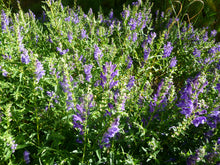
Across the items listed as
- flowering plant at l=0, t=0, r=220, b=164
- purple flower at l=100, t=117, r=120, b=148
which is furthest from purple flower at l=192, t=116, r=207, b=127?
purple flower at l=100, t=117, r=120, b=148

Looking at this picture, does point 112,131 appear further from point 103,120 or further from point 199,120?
point 199,120

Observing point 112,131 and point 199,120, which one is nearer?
point 112,131

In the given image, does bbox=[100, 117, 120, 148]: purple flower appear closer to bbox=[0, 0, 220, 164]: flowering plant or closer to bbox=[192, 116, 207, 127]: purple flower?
bbox=[0, 0, 220, 164]: flowering plant

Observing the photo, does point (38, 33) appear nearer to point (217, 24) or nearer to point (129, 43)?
point (129, 43)

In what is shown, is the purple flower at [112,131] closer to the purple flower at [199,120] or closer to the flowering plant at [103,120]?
the flowering plant at [103,120]

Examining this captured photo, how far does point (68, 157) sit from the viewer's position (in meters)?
1.80

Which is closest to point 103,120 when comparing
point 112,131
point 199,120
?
point 112,131

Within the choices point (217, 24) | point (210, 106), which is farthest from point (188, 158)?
point (217, 24)

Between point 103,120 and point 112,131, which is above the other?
point 103,120

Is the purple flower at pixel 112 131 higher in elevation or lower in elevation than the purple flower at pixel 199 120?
lower

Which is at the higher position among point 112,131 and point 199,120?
point 199,120

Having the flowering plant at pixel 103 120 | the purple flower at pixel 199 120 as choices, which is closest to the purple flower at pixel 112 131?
the flowering plant at pixel 103 120

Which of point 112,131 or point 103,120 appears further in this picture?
point 103,120

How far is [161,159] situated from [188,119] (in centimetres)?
53
